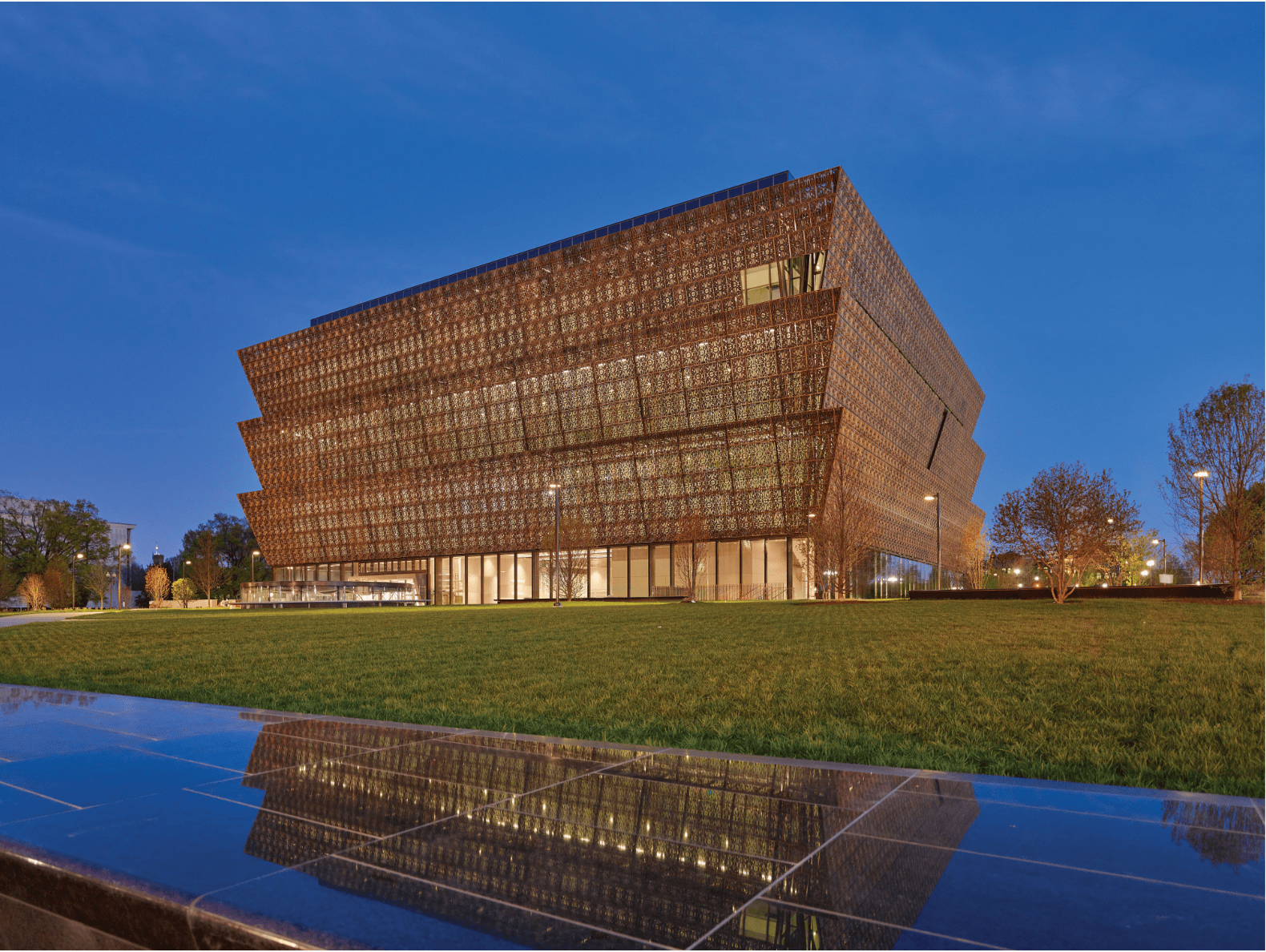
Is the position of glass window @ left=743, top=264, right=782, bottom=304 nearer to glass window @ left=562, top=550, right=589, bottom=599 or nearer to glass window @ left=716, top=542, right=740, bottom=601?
glass window @ left=716, top=542, right=740, bottom=601

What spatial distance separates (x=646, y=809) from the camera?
13.3 feet

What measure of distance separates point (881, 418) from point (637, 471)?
2440 cm

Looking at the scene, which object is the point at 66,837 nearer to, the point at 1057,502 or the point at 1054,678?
the point at 1054,678

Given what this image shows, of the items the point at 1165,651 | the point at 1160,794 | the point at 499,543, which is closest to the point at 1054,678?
the point at 1165,651

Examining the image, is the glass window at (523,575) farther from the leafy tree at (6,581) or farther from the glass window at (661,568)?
the leafy tree at (6,581)

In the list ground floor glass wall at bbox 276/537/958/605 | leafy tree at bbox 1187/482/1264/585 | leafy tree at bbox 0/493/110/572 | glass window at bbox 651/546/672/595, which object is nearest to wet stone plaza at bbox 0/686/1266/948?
leafy tree at bbox 1187/482/1264/585

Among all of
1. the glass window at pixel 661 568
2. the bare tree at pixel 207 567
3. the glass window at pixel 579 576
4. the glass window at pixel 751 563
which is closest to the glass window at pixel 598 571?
the glass window at pixel 579 576

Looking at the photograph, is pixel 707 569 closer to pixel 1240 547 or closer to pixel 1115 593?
pixel 1115 593

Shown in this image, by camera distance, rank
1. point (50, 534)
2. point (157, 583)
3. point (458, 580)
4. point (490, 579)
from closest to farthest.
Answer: point (490, 579) → point (458, 580) → point (50, 534) → point (157, 583)

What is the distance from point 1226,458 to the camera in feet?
125

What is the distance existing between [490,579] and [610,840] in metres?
84.8

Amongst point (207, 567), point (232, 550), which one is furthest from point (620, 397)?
point (232, 550)

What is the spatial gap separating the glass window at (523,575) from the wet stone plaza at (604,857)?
78.8 meters

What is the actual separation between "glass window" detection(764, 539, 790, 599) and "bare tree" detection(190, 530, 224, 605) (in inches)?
2750
